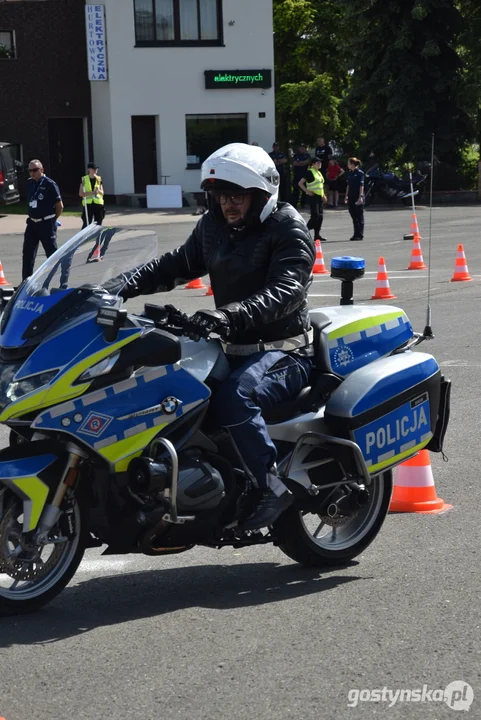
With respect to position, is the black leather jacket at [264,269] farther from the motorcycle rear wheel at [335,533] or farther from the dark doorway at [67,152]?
the dark doorway at [67,152]

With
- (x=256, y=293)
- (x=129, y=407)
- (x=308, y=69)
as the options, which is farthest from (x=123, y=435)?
(x=308, y=69)

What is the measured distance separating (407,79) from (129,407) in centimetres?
3448

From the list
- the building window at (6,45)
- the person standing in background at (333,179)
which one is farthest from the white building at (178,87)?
the person standing in background at (333,179)

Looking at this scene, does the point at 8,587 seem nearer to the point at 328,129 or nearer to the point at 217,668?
the point at 217,668

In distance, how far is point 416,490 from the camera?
6.69 m

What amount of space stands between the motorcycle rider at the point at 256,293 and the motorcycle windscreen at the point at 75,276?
0.37ft

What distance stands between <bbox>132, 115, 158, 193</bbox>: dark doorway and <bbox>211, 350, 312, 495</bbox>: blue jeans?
35958 mm

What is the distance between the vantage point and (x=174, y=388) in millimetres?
4891

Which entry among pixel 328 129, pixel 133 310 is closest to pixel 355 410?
pixel 133 310

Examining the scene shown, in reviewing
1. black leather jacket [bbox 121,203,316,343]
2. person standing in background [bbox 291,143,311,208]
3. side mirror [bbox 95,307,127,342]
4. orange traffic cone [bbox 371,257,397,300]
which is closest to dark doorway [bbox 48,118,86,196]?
person standing in background [bbox 291,143,311,208]

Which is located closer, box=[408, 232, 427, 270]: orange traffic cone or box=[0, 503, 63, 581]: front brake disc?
box=[0, 503, 63, 581]: front brake disc

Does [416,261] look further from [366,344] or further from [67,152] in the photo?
[67,152]

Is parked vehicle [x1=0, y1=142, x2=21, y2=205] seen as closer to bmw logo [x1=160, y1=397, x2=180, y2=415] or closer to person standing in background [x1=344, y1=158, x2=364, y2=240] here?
person standing in background [x1=344, y1=158, x2=364, y2=240]

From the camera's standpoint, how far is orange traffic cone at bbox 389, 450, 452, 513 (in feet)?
21.9
